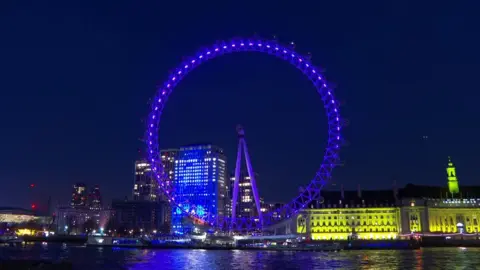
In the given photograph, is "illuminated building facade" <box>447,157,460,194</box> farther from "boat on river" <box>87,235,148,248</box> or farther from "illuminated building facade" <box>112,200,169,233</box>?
"illuminated building facade" <box>112,200,169,233</box>

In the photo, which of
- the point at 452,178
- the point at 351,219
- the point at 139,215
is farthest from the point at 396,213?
the point at 139,215

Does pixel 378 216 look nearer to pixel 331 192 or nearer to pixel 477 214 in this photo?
pixel 331 192

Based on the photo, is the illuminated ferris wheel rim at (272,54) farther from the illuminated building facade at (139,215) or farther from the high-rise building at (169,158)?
the high-rise building at (169,158)

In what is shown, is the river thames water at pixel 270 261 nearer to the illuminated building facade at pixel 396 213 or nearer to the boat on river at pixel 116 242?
the boat on river at pixel 116 242

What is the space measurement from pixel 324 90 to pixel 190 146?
12343 centimetres

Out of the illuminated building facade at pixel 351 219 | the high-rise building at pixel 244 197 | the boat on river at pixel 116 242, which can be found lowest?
the boat on river at pixel 116 242

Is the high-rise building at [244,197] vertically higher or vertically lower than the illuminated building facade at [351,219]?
higher

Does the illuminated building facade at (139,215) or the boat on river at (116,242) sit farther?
the illuminated building facade at (139,215)

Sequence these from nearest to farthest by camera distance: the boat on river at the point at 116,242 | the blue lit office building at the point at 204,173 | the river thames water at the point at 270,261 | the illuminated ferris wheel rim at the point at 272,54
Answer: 1. the river thames water at the point at 270,261
2. the illuminated ferris wheel rim at the point at 272,54
3. the boat on river at the point at 116,242
4. the blue lit office building at the point at 204,173

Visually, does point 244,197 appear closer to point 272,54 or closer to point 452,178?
point 452,178

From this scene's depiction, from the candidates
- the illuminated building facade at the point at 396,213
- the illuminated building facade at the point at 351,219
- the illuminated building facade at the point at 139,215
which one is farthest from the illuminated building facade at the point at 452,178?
the illuminated building facade at the point at 139,215

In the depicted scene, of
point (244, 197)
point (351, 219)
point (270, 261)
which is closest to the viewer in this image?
point (270, 261)

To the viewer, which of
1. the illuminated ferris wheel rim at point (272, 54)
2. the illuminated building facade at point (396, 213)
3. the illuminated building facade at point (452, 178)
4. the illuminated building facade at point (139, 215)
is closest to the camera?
the illuminated ferris wheel rim at point (272, 54)

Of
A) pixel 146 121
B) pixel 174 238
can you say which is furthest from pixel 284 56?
pixel 174 238
